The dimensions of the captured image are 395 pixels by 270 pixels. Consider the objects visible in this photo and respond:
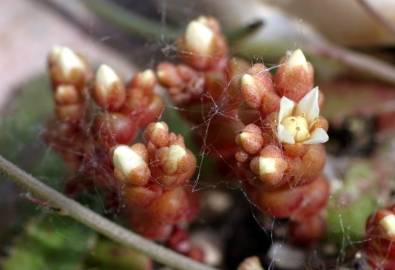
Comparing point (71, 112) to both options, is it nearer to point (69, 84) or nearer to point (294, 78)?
point (69, 84)

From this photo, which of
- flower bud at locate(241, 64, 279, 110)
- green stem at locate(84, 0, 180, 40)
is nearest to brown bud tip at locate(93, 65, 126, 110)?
flower bud at locate(241, 64, 279, 110)

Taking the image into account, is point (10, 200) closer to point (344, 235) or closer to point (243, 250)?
point (243, 250)

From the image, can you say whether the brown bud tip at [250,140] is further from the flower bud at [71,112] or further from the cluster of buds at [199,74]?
the flower bud at [71,112]

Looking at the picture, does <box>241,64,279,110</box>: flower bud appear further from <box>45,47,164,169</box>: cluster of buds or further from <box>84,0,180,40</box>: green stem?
<box>84,0,180,40</box>: green stem

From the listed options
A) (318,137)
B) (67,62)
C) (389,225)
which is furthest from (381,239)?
(67,62)

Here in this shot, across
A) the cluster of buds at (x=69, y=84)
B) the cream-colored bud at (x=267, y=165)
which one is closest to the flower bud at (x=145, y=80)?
the cluster of buds at (x=69, y=84)

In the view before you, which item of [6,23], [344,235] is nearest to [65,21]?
[6,23]
